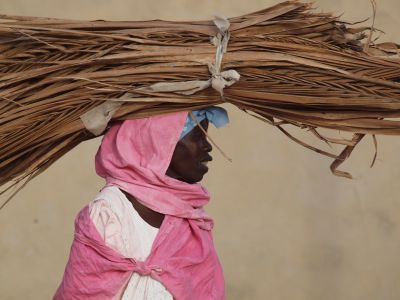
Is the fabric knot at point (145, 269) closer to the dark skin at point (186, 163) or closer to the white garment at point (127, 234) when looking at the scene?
the white garment at point (127, 234)

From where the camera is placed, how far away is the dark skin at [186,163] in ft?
11.0

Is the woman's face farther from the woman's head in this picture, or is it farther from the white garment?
the white garment

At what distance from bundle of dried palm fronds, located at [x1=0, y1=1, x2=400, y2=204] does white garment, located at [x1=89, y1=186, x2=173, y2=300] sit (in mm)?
228

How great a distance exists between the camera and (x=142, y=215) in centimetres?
334

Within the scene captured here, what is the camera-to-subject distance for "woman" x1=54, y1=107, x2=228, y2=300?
329cm

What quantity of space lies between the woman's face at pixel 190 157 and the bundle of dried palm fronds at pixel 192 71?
0.10 metres

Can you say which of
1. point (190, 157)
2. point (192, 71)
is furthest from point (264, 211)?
point (192, 71)

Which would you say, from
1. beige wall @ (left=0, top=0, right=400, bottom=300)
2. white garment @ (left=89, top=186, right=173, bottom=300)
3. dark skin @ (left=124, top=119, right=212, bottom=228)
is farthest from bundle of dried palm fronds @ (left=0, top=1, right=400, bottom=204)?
beige wall @ (left=0, top=0, right=400, bottom=300)

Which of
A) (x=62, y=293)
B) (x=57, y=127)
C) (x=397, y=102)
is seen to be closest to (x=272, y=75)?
(x=397, y=102)


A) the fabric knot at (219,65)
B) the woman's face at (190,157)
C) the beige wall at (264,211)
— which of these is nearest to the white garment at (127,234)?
the woman's face at (190,157)

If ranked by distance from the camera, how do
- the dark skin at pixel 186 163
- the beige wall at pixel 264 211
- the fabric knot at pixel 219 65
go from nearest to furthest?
the fabric knot at pixel 219 65 < the dark skin at pixel 186 163 < the beige wall at pixel 264 211

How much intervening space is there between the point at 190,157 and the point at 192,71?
0.26 meters

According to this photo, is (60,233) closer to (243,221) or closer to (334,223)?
(243,221)

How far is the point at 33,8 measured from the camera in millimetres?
5430
